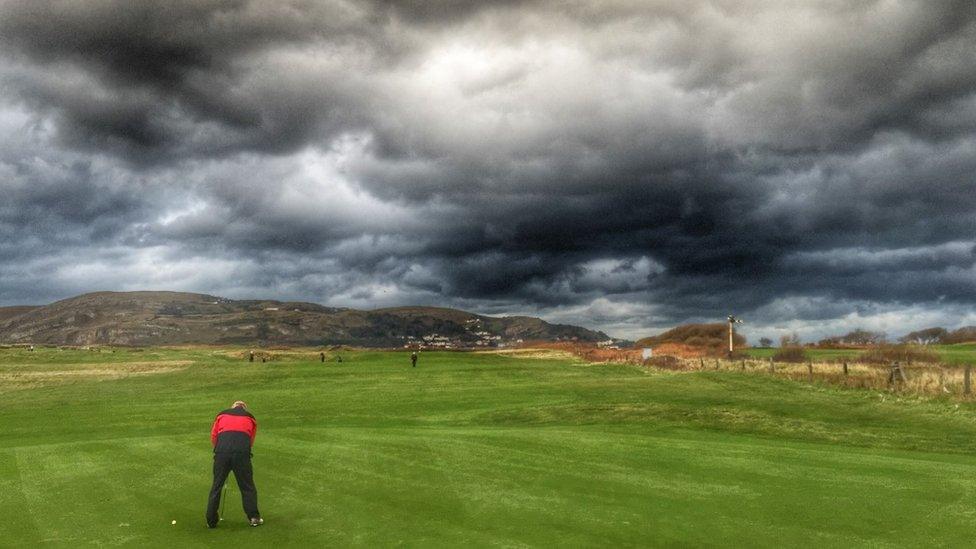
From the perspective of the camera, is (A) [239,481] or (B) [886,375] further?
(B) [886,375]

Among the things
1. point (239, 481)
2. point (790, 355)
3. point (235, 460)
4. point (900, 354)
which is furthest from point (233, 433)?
point (790, 355)

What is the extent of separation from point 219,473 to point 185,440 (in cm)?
1469

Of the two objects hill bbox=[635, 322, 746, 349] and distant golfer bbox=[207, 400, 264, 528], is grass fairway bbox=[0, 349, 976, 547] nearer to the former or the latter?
distant golfer bbox=[207, 400, 264, 528]

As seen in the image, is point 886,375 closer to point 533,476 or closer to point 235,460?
point 533,476

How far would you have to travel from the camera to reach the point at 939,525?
13.8 meters

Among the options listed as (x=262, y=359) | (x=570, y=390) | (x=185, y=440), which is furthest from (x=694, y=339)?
(x=185, y=440)

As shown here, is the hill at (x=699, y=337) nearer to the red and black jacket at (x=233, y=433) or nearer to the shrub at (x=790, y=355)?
the shrub at (x=790, y=355)

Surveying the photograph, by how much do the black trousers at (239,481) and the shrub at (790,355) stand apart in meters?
75.3

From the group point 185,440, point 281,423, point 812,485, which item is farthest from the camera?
point 281,423

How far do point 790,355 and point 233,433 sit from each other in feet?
282

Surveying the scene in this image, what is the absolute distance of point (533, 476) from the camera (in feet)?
61.1

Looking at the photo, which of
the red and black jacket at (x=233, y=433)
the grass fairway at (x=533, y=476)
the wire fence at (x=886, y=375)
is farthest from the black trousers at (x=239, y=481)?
the wire fence at (x=886, y=375)

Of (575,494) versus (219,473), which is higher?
(219,473)

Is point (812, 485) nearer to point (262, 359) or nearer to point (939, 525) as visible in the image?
point (939, 525)
